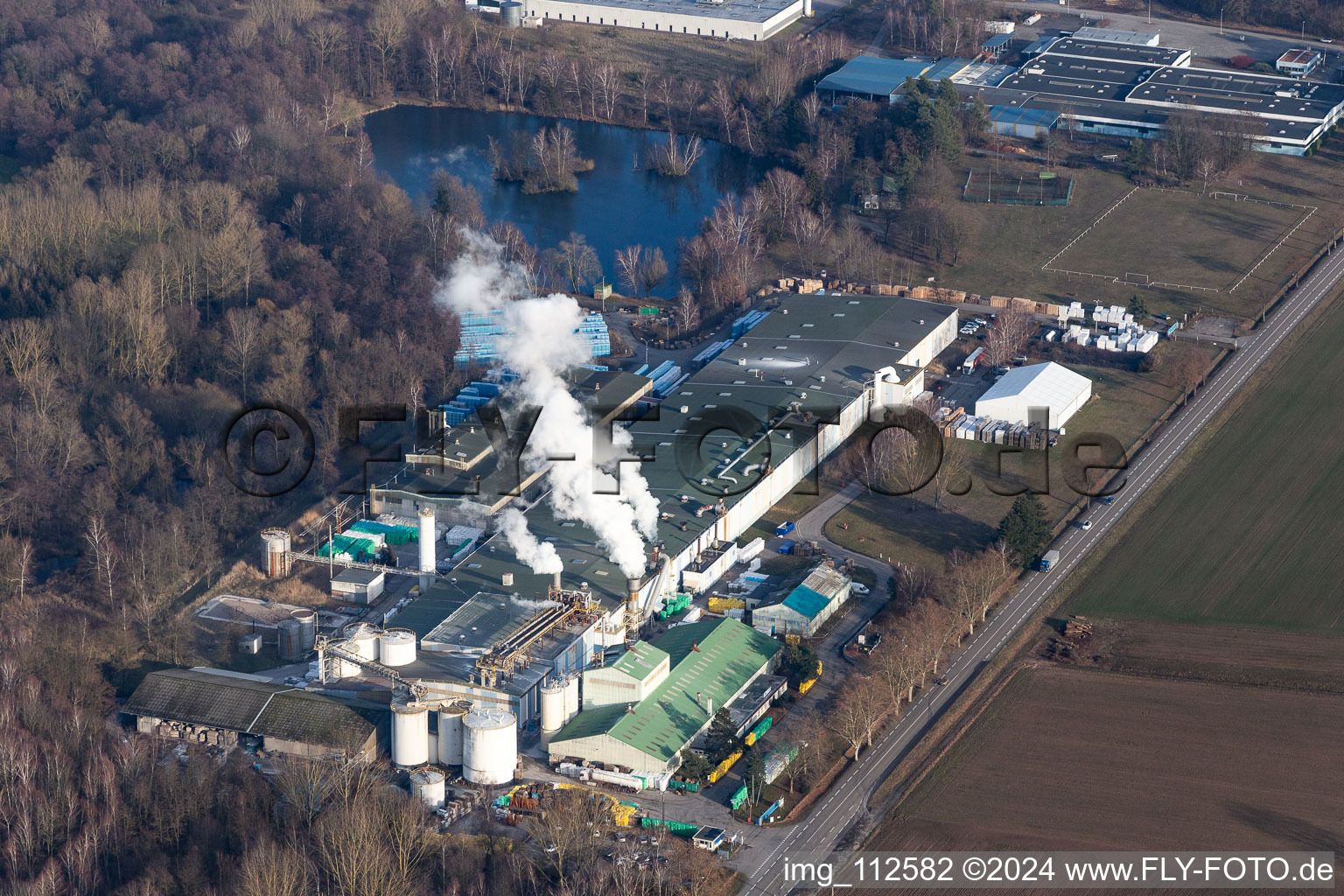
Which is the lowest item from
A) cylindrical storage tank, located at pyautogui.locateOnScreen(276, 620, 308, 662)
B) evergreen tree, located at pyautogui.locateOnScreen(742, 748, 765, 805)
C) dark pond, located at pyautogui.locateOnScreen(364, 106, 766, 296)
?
dark pond, located at pyautogui.locateOnScreen(364, 106, 766, 296)

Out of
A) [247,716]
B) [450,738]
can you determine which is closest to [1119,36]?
[450,738]

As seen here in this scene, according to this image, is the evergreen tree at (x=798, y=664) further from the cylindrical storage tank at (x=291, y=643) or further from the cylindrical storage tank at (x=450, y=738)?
the cylindrical storage tank at (x=291, y=643)

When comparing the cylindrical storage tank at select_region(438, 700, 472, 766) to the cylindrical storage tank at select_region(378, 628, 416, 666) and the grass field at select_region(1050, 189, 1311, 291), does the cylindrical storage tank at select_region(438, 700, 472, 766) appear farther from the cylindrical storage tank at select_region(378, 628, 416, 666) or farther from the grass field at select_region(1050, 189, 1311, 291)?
the grass field at select_region(1050, 189, 1311, 291)

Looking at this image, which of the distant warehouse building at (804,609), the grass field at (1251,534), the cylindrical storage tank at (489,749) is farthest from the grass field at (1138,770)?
the cylindrical storage tank at (489,749)

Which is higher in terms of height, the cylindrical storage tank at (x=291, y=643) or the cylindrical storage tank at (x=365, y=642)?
the cylindrical storage tank at (x=365, y=642)

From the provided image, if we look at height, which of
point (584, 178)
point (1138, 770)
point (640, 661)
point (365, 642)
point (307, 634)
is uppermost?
point (640, 661)

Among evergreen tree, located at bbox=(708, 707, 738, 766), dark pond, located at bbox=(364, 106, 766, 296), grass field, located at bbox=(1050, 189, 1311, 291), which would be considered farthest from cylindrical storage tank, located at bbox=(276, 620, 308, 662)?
grass field, located at bbox=(1050, 189, 1311, 291)

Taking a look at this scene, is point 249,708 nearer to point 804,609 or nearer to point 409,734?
point 409,734
